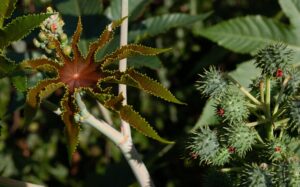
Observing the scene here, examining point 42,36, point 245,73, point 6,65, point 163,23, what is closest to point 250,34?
point 245,73

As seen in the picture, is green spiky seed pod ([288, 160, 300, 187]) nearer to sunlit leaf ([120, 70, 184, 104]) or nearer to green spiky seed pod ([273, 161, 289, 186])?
green spiky seed pod ([273, 161, 289, 186])

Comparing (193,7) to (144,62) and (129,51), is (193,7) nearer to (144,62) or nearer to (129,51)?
(144,62)

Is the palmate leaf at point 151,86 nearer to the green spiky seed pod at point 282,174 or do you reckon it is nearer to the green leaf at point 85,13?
the green spiky seed pod at point 282,174

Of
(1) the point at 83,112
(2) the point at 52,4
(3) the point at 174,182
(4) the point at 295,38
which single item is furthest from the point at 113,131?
(3) the point at 174,182

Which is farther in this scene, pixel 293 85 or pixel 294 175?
pixel 293 85

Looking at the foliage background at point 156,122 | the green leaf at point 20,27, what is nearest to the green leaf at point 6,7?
the green leaf at point 20,27
